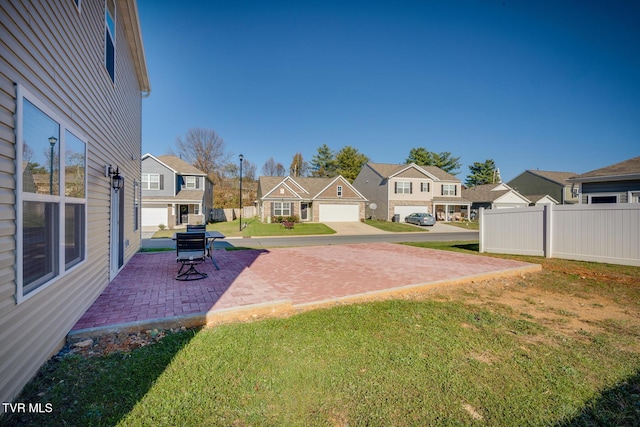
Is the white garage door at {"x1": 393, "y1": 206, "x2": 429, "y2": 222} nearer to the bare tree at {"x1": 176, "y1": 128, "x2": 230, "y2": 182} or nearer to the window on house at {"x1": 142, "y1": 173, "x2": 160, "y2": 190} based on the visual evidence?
the window on house at {"x1": 142, "y1": 173, "x2": 160, "y2": 190}

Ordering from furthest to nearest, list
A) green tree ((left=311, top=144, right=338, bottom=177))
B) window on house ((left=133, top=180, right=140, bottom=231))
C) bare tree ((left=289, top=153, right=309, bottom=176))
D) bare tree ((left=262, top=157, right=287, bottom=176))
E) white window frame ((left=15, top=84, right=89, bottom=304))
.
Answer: bare tree ((left=262, top=157, right=287, bottom=176)) → bare tree ((left=289, top=153, right=309, bottom=176)) → green tree ((left=311, top=144, right=338, bottom=177)) → window on house ((left=133, top=180, right=140, bottom=231)) → white window frame ((left=15, top=84, right=89, bottom=304))

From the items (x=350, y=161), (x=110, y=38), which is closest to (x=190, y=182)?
(x=110, y=38)

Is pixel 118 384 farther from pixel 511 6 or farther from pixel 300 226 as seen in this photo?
pixel 300 226

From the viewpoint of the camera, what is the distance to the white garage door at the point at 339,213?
32438 mm

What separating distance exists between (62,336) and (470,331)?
17.7 ft

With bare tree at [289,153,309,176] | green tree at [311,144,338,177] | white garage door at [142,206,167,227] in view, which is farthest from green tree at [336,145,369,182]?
white garage door at [142,206,167,227]

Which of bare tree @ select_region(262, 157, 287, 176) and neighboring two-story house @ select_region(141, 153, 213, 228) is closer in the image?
neighboring two-story house @ select_region(141, 153, 213, 228)

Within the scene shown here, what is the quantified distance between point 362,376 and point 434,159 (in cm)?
5843

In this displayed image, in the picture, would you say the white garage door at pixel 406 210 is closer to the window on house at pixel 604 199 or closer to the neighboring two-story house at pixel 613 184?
the neighboring two-story house at pixel 613 184

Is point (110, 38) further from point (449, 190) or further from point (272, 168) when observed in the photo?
point (272, 168)

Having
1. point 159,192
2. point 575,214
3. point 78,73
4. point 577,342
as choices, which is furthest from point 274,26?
point 159,192

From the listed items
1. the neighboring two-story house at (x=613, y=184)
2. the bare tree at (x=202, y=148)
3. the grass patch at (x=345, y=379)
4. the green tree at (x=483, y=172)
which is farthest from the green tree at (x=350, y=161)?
the grass patch at (x=345, y=379)

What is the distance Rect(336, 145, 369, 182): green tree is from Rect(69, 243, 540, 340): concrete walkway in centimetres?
4234

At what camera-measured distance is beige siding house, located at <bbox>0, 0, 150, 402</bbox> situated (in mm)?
2385
